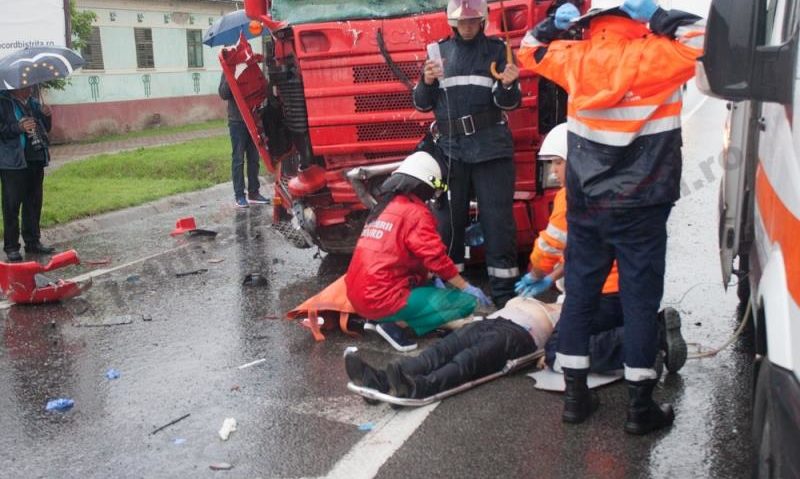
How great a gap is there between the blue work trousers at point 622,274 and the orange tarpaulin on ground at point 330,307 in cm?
175

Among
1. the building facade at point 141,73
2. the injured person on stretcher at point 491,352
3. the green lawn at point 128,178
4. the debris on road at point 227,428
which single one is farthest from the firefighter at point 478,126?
the building facade at point 141,73

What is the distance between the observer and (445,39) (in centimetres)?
606

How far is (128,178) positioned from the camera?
13688mm

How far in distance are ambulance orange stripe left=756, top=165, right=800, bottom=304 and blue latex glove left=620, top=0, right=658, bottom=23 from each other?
87cm

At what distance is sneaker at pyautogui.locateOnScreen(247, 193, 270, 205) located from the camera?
11438 millimetres

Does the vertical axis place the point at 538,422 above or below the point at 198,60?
below

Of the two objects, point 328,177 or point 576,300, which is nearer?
point 576,300

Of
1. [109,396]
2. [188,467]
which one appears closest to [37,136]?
[109,396]

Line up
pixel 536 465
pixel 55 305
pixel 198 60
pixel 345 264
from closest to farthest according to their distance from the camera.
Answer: pixel 536 465, pixel 55 305, pixel 345 264, pixel 198 60

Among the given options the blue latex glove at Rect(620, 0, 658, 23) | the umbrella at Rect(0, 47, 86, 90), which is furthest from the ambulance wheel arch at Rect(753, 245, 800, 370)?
the umbrella at Rect(0, 47, 86, 90)

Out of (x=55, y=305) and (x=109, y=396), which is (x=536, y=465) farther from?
(x=55, y=305)

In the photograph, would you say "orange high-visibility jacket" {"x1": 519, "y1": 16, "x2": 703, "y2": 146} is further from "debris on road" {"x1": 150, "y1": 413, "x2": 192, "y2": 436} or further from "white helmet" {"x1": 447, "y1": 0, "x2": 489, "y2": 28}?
"debris on road" {"x1": 150, "y1": 413, "x2": 192, "y2": 436}

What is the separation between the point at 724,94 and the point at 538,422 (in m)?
1.99

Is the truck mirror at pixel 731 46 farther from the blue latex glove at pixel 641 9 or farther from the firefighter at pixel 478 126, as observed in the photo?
the firefighter at pixel 478 126
